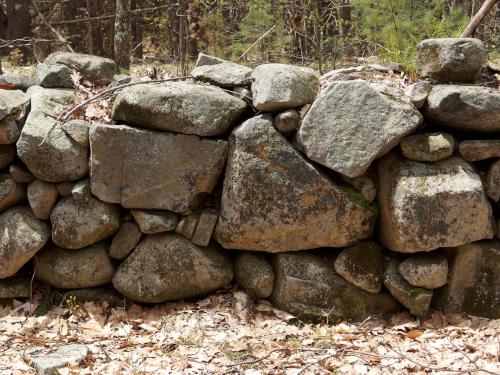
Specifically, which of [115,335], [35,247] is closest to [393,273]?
[115,335]

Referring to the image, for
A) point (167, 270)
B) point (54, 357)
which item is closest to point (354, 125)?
point (167, 270)

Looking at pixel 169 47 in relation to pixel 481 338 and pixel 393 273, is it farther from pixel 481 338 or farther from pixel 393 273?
pixel 481 338

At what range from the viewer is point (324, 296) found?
4.21m

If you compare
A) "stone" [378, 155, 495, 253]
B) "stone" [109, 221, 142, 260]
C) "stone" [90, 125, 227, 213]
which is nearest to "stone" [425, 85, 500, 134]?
"stone" [378, 155, 495, 253]

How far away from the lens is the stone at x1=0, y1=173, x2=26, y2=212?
4.33 metres

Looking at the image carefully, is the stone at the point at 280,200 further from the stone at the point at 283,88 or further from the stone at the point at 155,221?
the stone at the point at 155,221

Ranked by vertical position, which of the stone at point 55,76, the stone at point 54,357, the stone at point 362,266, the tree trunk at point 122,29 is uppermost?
the tree trunk at point 122,29

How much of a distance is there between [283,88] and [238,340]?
1950 mm

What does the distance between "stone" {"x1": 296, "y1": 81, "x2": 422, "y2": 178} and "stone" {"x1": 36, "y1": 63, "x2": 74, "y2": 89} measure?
90.3 inches

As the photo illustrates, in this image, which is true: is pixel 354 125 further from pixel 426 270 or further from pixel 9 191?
pixel 9 191

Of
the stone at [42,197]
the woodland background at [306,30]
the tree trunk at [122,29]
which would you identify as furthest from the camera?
the tree trunk at [122,29]

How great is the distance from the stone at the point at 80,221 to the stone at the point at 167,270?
34cm

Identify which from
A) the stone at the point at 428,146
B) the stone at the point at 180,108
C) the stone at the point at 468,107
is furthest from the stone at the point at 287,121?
the stone at the point at 468,107

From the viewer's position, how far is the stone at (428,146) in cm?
393
